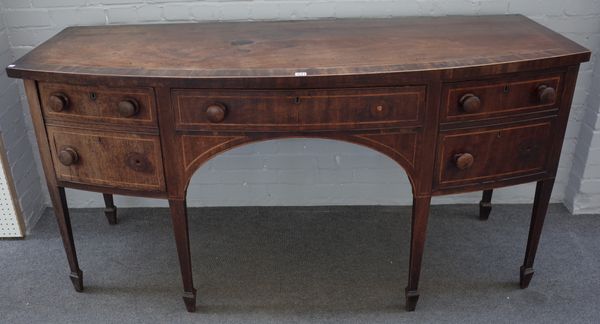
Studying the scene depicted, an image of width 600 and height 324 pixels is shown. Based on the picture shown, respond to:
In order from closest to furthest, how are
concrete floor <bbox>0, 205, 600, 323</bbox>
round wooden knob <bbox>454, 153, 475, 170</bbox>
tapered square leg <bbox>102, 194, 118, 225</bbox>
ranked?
round wooden knob <bbox>454, 153, 475, 170</bbox>, concrete floor <bbox>0, 205, 600, 323</bbox>, tapered square leg <bbox>102, 194, 118, 225</bbox>

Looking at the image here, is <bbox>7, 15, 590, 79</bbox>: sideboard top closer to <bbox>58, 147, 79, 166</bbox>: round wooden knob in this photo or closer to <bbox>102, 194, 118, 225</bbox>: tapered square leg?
<bbox>58, 147, 79, 166</bbox>: round wooden knob

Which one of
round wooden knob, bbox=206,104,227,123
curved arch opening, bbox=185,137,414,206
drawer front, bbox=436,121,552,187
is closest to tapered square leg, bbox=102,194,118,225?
curved arch opening, bbox=185,137,414,206

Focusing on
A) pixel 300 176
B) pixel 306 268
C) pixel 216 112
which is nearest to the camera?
pixel 216 112

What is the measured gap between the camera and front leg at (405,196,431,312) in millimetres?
1855

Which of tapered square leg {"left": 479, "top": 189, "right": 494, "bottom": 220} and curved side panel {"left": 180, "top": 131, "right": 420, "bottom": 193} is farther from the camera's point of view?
tapered square leg {"left": 479, "top": 189, "right": 494, "bottom": 220}

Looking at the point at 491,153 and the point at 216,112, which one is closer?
the point at 216,112

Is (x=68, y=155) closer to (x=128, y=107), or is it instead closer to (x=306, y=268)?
(x=128, y=107)

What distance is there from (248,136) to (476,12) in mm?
1175

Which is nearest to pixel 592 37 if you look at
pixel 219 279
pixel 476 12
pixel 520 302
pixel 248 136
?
pixel 476 12

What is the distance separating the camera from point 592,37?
234 centimetres

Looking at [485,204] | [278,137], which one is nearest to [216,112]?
[278,137]

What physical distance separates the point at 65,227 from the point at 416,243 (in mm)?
1240

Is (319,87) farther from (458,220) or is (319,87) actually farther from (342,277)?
(458,220)

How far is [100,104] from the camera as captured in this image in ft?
5.59
